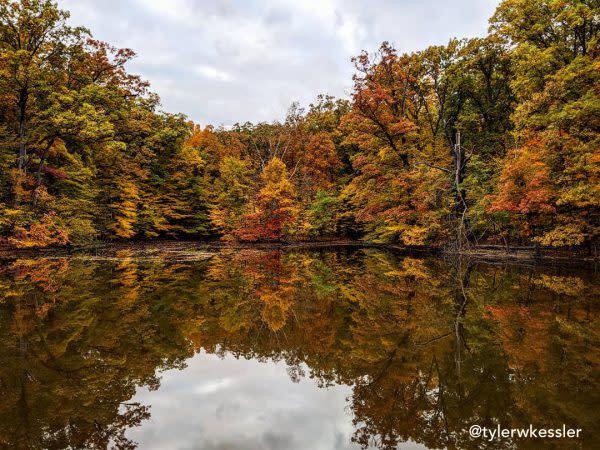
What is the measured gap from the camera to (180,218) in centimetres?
3622

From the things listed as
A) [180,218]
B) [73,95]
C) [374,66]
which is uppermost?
[374,66]

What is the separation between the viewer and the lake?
11.2 ft

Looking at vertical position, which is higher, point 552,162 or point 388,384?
point 552,162

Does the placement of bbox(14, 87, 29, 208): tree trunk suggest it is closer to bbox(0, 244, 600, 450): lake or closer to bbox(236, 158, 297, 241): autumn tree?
bbox(0, 244, 600, 450): lake

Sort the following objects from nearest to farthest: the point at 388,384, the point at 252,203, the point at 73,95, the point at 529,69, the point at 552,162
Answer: the point at 388,384 < the point at 552,162 < the point at 529,69 < the point at 73,95 < the point at 252,203

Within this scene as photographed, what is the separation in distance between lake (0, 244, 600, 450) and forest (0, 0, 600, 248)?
27.7 ft

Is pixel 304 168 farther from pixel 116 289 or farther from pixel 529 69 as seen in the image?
pixel 116 289

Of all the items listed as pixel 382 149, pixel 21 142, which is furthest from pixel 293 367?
pixel 21 142

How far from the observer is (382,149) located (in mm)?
23766

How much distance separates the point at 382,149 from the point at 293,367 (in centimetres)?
2089

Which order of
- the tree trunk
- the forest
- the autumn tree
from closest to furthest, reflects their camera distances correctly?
the forest → the tree trunk → the autumn tree

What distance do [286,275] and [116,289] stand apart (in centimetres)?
564

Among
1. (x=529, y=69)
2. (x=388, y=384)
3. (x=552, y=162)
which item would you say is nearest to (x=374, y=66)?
(x=529, y=69)

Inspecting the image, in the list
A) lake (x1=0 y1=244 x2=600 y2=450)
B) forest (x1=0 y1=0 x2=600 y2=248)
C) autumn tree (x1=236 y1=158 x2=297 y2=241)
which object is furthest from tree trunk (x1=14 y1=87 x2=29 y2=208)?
autumn tree (x1=236 y1=158 x2=297 y2=241)
